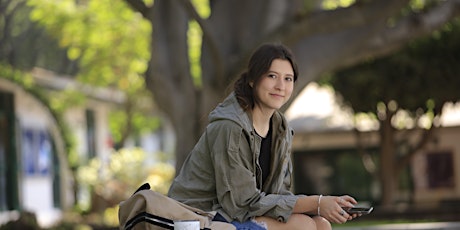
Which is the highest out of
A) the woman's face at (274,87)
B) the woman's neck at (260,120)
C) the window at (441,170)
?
the woman's face at (274,87)

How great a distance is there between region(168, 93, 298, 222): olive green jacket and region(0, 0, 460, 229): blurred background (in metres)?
7.72

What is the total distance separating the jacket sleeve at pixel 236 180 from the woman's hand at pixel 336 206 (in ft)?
0.47

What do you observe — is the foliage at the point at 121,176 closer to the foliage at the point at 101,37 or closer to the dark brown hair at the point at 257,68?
the foliage at the point at 101,37

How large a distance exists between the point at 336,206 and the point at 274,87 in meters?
0.69

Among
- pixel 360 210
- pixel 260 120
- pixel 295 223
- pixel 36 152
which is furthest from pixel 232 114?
pixel 36 152

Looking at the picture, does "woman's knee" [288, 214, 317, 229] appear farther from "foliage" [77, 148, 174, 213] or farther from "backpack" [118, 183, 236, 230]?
"foliage" [77, 148, 174, 213]

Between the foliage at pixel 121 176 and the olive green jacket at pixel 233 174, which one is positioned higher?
the olive green jacket at pixel 233 174

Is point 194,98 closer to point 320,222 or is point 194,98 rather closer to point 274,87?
point 274,87

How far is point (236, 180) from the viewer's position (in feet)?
16.9

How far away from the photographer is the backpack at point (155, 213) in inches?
195

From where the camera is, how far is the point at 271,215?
5102 millimetres

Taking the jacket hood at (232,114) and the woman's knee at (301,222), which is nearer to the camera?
the woman's knee at (301,222)

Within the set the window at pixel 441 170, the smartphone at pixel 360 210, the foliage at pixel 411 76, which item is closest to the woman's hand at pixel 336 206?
the smartphone at pixel 360 210

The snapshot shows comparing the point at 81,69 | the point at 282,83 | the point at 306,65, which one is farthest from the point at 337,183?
the point at 282,83
